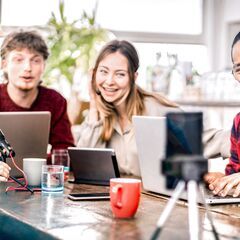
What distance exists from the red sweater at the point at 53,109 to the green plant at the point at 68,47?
1842mm

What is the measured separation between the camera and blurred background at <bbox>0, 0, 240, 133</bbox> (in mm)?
5184

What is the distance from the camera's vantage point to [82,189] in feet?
7.81

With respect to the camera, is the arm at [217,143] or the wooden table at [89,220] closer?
the wooden table at [89,220]

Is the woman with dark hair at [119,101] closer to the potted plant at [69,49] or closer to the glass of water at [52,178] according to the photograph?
the glass of water at [52,178]

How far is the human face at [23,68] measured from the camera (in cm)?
308

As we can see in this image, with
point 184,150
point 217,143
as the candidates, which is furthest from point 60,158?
point 184,150

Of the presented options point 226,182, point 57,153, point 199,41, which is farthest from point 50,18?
point 226,182

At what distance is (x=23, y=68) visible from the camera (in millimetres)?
3080

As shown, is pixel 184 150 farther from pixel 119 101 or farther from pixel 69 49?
pixel 69 49

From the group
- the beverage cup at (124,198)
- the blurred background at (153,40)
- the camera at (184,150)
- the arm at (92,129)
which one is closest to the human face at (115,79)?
the arm at (92,129)

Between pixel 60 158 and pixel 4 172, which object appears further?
pixel 60 158

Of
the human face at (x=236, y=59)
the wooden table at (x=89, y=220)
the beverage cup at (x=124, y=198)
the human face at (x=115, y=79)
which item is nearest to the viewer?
the wooden table at (x=89, y=220)

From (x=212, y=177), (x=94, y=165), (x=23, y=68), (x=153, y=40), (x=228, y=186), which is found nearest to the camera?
(x=228, y=186)

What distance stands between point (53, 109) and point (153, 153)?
3.92 ft
